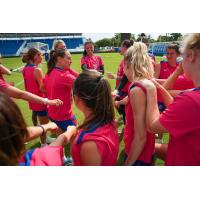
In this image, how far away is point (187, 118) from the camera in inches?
60.7

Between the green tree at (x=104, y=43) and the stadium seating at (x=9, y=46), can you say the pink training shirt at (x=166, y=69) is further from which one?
the green tree at (x=104, y=43)

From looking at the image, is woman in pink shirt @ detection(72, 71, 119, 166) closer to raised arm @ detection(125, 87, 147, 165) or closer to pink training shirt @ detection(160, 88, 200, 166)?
raised arm @ detection(125, 87, 147, 165)

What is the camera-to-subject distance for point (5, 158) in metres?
1.16

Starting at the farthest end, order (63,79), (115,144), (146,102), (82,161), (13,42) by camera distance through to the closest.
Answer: (13,42), (63,79), (146,102), (115,144), (82,161)

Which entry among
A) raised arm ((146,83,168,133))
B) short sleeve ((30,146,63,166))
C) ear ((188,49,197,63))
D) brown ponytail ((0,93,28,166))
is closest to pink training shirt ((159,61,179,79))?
raised arm ((146,83,168,133))

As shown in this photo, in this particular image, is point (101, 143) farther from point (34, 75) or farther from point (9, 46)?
point (9, 46)

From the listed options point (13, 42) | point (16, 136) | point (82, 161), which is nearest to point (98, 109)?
point (82, 161)

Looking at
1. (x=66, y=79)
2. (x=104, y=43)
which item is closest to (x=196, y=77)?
(x=66, y=79)

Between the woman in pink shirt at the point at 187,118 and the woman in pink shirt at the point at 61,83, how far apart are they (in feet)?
7.56

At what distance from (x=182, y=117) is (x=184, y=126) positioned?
0.19ft

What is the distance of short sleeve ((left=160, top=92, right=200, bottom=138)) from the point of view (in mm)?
1518

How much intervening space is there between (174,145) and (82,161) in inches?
24.0

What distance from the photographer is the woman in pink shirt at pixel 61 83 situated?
12.6ft

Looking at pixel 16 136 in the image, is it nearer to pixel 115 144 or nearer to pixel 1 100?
Result: pixel 1 100
